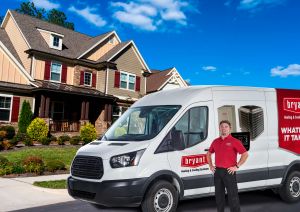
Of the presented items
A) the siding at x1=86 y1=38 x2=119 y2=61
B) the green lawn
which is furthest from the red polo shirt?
the siding at x1=86 y1=38 x2=119 y2=61

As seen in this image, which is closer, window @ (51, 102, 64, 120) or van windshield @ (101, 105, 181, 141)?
van windshield @ (101, 105, 181, 141)

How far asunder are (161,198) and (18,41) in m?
25.2

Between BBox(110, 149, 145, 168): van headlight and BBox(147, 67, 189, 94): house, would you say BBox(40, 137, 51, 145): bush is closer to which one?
BBox(110, 149, 145, 168): van headlight

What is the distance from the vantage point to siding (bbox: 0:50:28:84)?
24422mm

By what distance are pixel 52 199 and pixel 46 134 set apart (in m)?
15.2

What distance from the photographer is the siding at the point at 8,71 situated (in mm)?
24422

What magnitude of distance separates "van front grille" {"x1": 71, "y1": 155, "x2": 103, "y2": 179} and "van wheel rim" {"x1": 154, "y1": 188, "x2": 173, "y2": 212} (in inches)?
44.6

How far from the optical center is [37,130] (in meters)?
22.9

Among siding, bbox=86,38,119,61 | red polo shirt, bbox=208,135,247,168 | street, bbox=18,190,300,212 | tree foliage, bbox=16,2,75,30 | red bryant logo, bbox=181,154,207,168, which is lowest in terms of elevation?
street, bbox=18,190,300,212

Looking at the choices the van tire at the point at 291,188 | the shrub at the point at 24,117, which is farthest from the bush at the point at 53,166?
the shrub at the point at 24,117

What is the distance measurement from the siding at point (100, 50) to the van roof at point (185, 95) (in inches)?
927

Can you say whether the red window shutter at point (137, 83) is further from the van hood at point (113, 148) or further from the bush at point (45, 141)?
the van hood at point (113, 148)

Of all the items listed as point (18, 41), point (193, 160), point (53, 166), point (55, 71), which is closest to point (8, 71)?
point (55, 71)

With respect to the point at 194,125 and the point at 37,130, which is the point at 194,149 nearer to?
the point at 194,125
